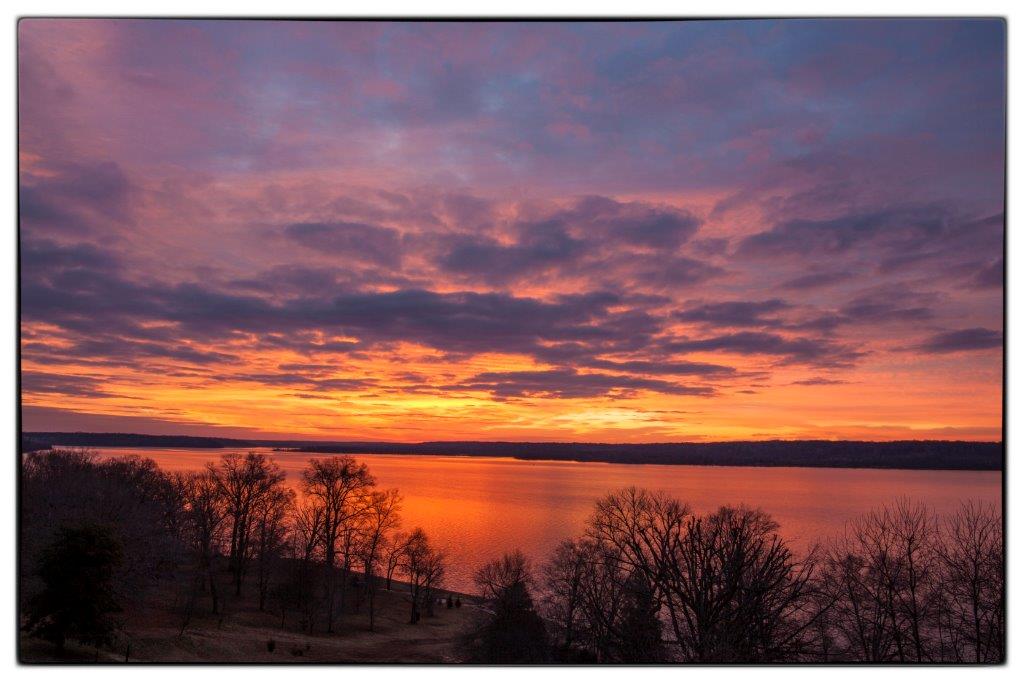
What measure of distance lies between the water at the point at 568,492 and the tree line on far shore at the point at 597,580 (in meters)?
0.44

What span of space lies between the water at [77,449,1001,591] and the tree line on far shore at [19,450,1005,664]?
44 centimetres

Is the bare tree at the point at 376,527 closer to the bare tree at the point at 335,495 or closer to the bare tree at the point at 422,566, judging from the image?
the bare tree at the point at 335,495

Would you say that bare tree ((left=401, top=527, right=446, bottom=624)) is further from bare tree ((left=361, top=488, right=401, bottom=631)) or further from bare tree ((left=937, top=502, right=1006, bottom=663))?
bare tree ((left=937, top=502, right=1006, bottom=663))

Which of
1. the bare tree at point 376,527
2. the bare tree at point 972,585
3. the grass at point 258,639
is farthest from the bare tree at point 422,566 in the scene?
the bare tree at point 972,585

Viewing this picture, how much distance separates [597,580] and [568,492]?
5.75 meters

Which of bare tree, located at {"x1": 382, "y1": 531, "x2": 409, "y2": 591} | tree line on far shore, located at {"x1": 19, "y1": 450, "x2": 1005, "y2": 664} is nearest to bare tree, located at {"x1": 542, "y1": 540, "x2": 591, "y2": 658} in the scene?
tree line on far shore, located at {"x1": 19, "y1": 450, "x2": 1005, "y2": 664}

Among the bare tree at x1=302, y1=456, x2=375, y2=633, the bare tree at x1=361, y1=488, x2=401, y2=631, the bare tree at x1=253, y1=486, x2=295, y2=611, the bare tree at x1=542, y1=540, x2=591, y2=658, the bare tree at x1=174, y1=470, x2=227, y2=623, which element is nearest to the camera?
the bare tree at x1=542, y1=540, x2=591, y2=658

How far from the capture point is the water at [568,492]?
10.4 meters

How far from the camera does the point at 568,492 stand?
14508 millimetres

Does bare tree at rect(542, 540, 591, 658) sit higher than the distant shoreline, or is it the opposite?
the distant shoreline

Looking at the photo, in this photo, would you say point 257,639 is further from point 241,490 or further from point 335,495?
point 241,490

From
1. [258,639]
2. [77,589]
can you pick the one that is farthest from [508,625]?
[77,589]

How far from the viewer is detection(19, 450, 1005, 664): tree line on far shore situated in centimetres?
628

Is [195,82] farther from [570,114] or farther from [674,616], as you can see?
→ [674,616]
